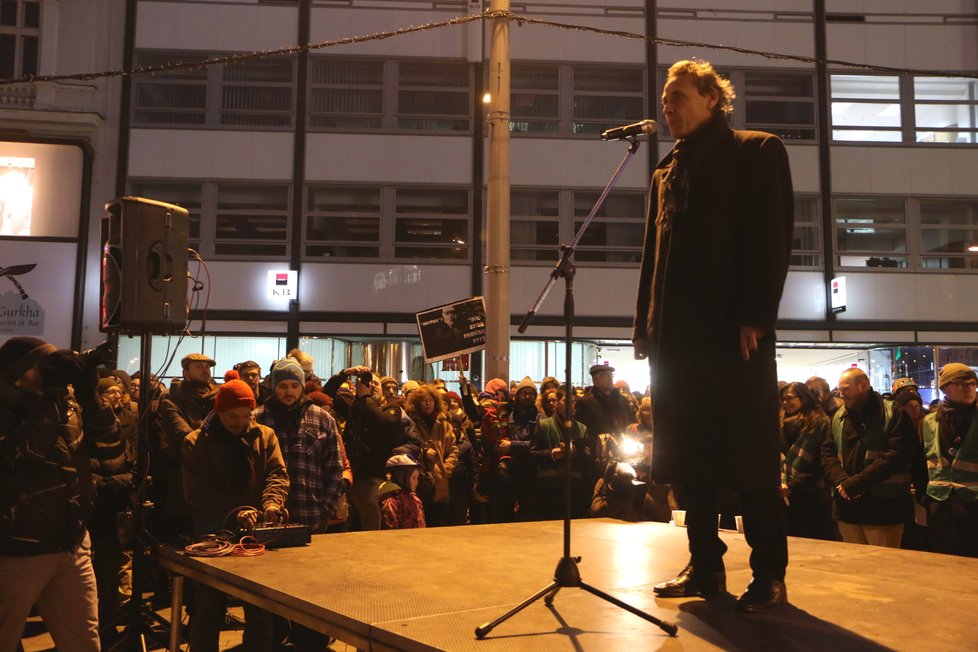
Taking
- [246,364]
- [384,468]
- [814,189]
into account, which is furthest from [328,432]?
[814,189]

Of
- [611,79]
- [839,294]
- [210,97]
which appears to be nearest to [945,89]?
[839,294]

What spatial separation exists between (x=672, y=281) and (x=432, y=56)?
17.5 meters

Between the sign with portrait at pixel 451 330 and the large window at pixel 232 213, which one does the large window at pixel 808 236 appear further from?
the sign with portrait at pixel 451 330

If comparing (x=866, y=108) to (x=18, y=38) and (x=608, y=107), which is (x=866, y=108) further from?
(x=18, y=38)

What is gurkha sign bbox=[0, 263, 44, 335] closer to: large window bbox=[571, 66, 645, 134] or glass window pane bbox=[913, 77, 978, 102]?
large window bbox=[571, 66, 645, 134]

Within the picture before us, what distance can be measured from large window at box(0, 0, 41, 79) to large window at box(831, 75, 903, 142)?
→ 58.8ft

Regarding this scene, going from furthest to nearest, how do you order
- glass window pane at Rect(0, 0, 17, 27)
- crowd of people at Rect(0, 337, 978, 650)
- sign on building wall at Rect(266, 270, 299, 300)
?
glass window pane at Rect(0, 0, 17, 27), sign on building wall at Rect(266, 270, 299, 300), crowd of people at Rect(0, 337, 978, 650)

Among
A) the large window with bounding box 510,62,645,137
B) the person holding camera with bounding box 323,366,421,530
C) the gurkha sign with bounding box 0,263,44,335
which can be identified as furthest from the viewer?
the large window with bounding box 510,62,645,137

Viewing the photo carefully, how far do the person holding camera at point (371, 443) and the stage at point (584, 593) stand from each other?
2.17m

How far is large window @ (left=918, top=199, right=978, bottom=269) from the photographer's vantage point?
19.9 m

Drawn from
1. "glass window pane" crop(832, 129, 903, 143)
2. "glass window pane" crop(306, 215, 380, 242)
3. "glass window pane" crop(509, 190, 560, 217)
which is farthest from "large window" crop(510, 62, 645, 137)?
"glass window pane" crop(832, 129, 903, 143)

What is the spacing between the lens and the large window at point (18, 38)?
19203 millimetres

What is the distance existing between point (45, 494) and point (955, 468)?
5863 millimetres

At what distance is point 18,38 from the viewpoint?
19.2 m
